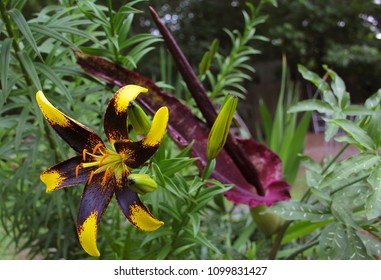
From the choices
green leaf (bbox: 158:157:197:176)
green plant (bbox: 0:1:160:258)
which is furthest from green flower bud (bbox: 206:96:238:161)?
green plant (bbox: 0:1:160:258)

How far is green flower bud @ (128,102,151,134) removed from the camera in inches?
12.4

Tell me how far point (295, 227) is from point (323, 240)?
16 cm

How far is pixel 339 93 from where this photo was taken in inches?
18.6

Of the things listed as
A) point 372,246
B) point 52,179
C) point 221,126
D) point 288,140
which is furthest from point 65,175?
point 288,140

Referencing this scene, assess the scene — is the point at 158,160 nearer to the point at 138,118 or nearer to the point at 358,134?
the point at 138,118

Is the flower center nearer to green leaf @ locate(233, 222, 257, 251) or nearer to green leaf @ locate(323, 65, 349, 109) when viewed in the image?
green leaf @ locate(323, 65, 349, 109)

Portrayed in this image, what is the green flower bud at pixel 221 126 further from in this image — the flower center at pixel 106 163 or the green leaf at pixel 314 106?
the green leaf at pixel 314 106

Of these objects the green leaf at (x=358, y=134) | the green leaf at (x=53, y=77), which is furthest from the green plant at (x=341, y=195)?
the green leaf at (x=53, y=77)

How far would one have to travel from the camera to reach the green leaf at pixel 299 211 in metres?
0.46

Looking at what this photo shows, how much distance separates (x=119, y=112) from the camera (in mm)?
303

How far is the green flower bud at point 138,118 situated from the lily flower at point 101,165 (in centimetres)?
1

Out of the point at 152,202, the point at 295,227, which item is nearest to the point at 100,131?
the point at 152,202

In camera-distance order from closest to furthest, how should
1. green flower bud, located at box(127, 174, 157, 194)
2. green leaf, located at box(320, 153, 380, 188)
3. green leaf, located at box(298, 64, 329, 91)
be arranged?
green flower bud, located at box(127, 174, 157, 194)
green leaf, located at box(320, 153, 380, 188)
green leaf, located at box(298, 64, 329, 91)

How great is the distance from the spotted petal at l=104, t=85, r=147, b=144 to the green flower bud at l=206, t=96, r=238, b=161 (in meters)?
0.06
